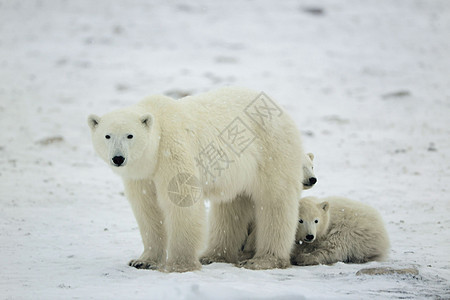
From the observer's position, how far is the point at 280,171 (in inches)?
214

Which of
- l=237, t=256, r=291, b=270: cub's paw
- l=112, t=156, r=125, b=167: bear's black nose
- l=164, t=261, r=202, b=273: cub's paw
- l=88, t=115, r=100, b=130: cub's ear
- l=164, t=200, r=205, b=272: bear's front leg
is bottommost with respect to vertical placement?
l=237, t=256, r=291, b=270: cub's paw

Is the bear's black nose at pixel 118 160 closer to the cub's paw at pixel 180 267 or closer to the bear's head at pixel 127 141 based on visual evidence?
the bear's head at pixel 127 141

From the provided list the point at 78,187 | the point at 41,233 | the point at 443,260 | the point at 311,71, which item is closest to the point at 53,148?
the point at 78,187

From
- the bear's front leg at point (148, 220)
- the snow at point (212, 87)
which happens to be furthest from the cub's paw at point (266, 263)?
the bear's front leg at point (148, 220)

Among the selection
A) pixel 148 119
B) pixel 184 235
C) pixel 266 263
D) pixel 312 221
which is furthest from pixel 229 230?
pixel 148 119

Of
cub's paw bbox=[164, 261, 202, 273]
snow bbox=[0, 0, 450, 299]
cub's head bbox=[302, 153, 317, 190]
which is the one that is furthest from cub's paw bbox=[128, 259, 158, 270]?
cub's head bbox=[302, 153, 317, 190]

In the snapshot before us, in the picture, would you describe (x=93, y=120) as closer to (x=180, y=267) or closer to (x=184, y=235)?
(x=184, y=235)

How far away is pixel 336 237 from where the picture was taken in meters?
5.75

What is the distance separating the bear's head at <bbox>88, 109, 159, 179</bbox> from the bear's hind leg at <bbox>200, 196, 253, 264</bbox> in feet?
4.55

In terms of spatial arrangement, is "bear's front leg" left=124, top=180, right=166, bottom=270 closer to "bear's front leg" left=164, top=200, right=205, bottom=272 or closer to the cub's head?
"bear's front leg" left=164, top=200, right=205, bottom=272

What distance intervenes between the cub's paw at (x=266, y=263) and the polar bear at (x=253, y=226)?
45 centimetres

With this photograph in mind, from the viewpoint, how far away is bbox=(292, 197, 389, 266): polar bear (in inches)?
223

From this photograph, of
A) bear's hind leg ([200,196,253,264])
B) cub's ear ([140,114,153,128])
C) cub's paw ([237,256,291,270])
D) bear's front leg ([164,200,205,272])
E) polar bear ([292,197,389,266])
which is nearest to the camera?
cub's ear ([140,114,153,128])

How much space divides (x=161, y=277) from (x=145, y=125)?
Answer: 4.26 ft
